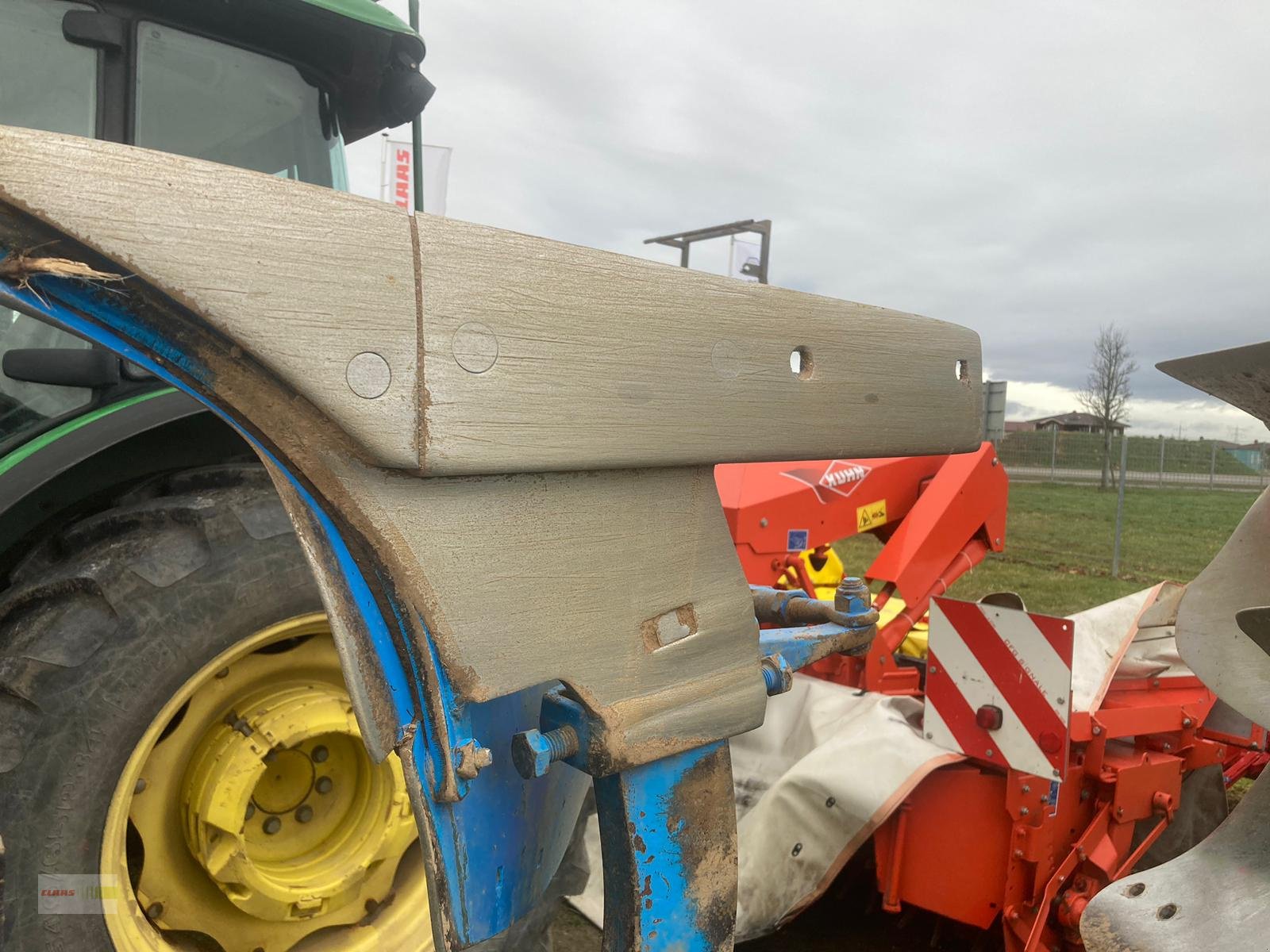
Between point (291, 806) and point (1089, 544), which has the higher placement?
point (291, 806)

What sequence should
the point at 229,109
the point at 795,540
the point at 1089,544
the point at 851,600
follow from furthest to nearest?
1. the point at 1089,544
2. the point at 795,540
3. the point at 229,109
4. the point at 851,600

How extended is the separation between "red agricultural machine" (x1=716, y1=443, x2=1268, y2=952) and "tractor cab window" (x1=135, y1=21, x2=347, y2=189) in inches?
63.8

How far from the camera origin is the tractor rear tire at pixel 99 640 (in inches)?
57.8

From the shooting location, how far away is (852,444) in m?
1.01

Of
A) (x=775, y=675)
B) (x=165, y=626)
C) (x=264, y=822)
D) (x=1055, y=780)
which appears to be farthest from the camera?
(x=1055, y=780)

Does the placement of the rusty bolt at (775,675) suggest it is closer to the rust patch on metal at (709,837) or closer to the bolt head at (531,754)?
the rust patch on metal at (709,837)

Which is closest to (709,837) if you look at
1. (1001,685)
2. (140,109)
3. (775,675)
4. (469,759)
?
(775,675)

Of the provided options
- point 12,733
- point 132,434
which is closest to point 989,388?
point 132,434

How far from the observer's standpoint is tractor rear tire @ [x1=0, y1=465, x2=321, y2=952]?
147 centimetres

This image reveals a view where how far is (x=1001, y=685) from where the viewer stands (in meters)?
2.32

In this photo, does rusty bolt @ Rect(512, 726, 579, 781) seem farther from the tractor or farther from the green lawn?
the green lawn

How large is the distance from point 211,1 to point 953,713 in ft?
8.25

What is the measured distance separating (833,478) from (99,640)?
2.49 metres

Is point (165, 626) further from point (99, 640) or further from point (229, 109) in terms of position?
point (229, 109)
